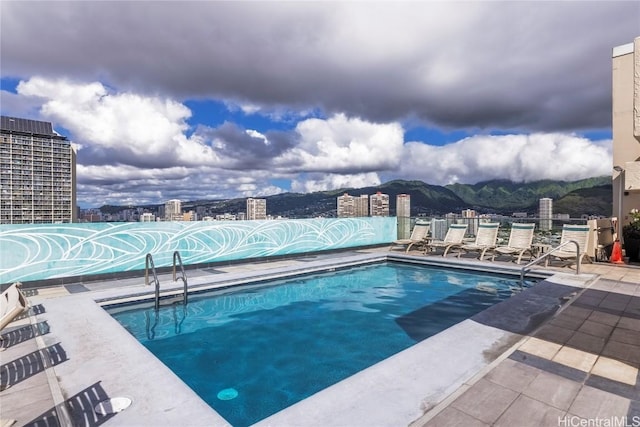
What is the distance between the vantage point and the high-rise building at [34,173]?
194ft

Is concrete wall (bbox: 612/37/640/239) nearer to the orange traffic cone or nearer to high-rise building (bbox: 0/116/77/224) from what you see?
the orange traffic cone

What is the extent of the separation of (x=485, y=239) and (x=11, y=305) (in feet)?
37.4

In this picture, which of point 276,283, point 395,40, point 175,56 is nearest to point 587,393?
point 276,283

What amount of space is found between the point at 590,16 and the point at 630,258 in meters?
6.84

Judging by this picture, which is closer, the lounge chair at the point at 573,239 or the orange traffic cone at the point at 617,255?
the lounge chair at the point at 573,239

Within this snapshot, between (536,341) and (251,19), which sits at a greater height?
(251,19)

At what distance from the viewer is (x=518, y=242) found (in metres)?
10.1

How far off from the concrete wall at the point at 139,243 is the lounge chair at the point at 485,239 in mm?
4904

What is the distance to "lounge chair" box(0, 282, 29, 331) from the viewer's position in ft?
8.69

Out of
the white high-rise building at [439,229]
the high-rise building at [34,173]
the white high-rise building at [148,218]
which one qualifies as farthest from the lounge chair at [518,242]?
the high-rise building at [34,173]

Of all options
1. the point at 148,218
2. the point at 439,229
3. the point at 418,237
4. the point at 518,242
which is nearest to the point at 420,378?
the point at 518,242

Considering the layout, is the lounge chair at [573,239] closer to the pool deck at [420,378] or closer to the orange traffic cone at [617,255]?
the orange traffic cone at [617,255]

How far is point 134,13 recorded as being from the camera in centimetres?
798

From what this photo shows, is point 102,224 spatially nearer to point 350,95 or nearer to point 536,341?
point 536,341
